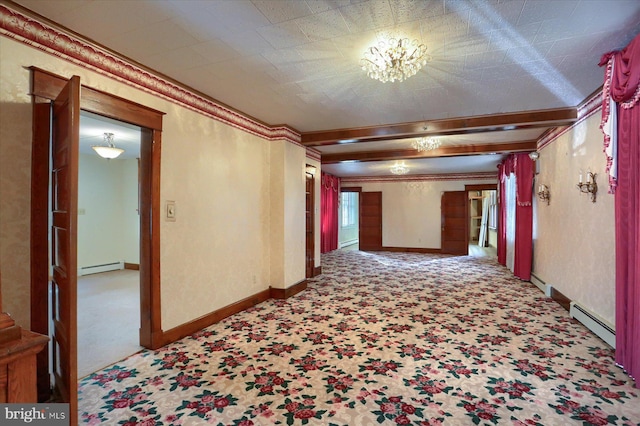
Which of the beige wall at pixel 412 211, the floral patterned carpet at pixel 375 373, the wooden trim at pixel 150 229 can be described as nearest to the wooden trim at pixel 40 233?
the floral patterned carpet at pixel 375 373

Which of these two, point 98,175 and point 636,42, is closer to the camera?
point 636,42

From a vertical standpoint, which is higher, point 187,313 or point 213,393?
point 187,313

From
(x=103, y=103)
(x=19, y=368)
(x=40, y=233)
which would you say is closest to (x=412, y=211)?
(x=103, y=103)

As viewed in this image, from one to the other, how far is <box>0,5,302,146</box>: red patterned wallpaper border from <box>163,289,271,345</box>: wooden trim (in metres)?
2.28

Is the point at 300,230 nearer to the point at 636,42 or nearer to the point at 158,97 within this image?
the point at 158,97

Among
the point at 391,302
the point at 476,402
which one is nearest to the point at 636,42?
the point at 476,402

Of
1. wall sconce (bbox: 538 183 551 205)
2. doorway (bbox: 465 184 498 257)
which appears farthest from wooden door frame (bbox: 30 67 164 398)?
doorway (bbox: 465 184 498 257)

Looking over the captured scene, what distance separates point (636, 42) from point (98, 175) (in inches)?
329

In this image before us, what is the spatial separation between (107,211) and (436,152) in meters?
7.13

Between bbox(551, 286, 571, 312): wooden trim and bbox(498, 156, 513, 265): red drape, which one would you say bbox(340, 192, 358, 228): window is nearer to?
bbox(498, 156, 513, 265): red drape

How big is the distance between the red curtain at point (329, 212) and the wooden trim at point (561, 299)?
19.7 ft

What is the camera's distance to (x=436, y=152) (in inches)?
247

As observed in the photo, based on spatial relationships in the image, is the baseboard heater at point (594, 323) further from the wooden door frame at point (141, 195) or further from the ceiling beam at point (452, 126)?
the wooden door frame at point (141, 195)

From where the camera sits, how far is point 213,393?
2297mm
